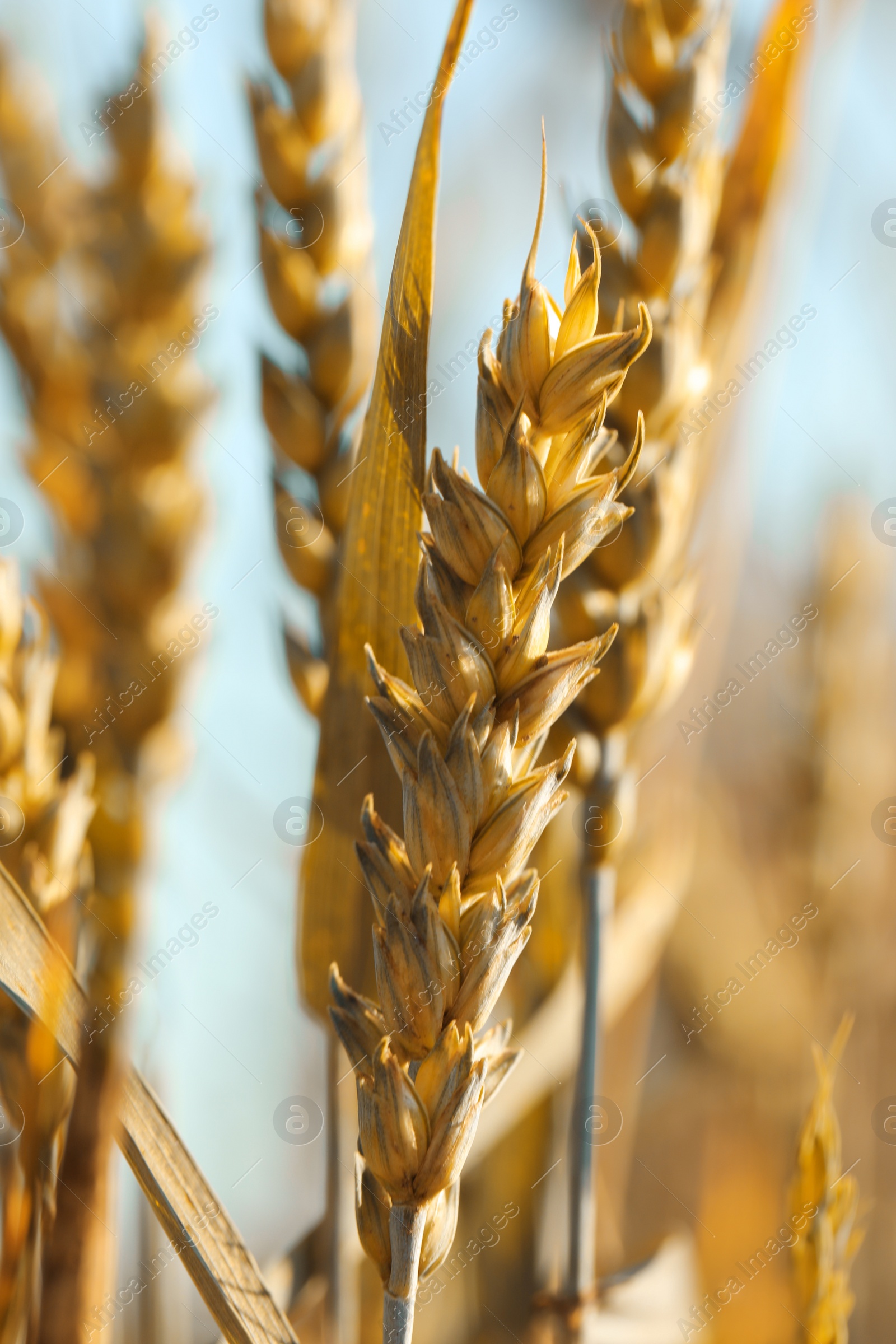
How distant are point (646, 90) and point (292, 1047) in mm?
871

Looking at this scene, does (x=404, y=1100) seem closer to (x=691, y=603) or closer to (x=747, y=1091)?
(x=691, y=603)

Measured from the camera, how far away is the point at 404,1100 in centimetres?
29

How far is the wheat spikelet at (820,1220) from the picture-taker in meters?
0.55

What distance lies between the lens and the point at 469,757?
11.8 inches

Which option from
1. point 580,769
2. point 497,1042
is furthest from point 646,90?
point 497,1042

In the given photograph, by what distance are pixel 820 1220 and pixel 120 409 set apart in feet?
2.62

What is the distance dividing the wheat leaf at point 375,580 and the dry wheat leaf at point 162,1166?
0.61ft
